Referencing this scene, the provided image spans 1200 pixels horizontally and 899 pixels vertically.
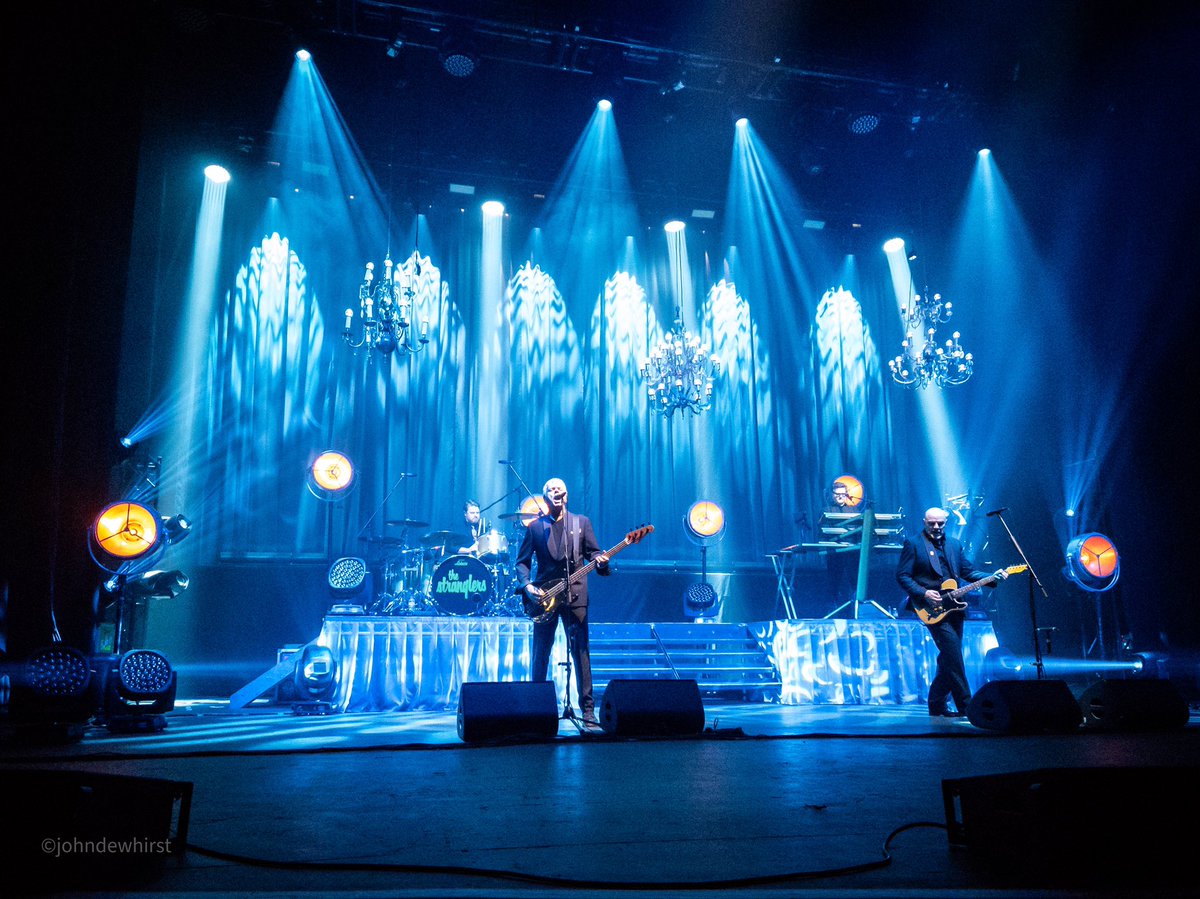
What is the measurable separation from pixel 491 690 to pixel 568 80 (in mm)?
8641

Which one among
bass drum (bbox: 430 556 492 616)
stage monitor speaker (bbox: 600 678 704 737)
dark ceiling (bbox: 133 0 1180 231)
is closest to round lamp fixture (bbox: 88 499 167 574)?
bass drum (bbox: 430 556 492 616)

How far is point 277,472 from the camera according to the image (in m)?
11.6

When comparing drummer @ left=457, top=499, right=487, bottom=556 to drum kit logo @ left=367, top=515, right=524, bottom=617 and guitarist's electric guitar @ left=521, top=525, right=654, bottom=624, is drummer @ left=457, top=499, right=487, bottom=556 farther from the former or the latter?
guitarist's electric guitar @ left=521, top=525, right=654, bottom=624

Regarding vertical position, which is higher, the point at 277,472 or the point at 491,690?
the point at 277,472

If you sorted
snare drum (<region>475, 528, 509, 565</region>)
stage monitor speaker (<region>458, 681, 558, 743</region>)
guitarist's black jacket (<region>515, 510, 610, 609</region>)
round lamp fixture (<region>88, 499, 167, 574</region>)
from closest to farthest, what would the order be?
1. stage monitor speaker (<region>458, 681, 558, 743</region>)
2. round lamp fixture (<region>88, 499, 167, 574</region>)
3. guitarist's black jacket (<region>515, 510, 610, 609</region>)
4. snare drum (<region>475, 528, 509, 565</region>)

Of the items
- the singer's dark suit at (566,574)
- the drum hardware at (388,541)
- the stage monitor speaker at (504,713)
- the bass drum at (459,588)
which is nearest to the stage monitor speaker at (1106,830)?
the stage monitor speaker at (504,713)

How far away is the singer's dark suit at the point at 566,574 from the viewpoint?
5840 mm

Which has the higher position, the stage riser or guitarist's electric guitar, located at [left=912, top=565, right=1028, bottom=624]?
guitarist's electric guitar, located at [left=912, top=565, right=1028, bottom=624]

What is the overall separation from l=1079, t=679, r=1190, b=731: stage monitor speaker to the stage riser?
3.34 metres

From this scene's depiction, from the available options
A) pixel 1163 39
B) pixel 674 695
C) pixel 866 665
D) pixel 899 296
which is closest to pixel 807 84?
pixel 1163 39

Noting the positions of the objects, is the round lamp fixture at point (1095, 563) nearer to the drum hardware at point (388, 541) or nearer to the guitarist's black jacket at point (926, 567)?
the guitarist's black jacket at point (926, 567)

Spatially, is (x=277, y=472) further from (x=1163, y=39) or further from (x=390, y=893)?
(x=1163, y=39)

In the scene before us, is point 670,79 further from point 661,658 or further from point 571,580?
point 571,580

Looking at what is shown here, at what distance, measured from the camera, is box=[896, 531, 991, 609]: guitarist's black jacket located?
6.59 m
